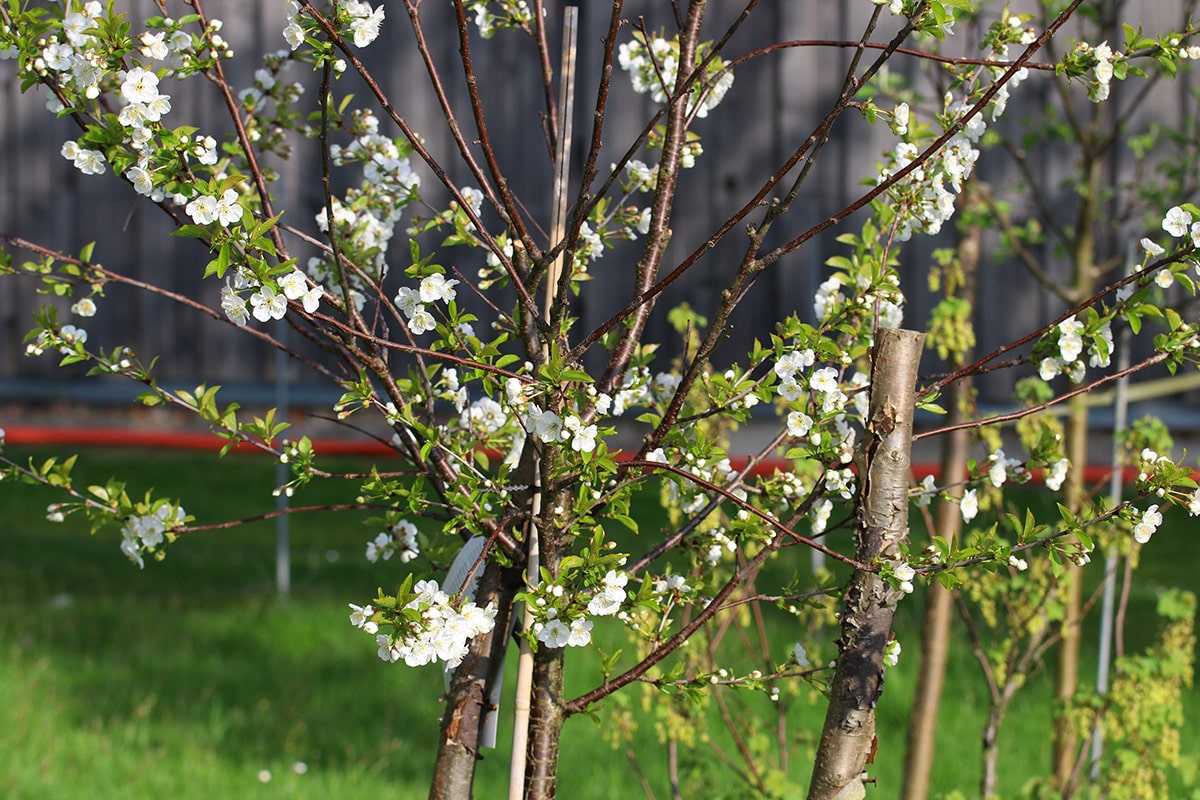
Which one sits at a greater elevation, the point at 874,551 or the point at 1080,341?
the point at 1080,341

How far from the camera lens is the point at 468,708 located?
1.41 m

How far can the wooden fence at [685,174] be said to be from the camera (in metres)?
4.99

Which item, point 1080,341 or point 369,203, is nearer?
point 1080,341

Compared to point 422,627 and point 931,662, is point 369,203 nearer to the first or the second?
point 422,627

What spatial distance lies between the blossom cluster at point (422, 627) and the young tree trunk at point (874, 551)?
0.44 metres

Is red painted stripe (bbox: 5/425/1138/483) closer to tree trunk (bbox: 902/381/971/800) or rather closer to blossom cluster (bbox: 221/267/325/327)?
tree trunk (bbox: 902/381/971/800)

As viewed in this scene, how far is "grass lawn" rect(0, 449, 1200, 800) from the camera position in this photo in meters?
2.83

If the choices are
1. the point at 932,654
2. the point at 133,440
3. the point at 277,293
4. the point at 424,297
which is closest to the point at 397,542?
the point at 424,297

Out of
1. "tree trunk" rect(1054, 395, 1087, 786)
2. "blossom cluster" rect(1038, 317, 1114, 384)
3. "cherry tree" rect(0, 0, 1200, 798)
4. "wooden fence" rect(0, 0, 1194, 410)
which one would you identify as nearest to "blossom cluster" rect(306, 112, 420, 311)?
"cherry tree" rect(0, 0, 1200, 798)

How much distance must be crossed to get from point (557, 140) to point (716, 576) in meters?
0.84

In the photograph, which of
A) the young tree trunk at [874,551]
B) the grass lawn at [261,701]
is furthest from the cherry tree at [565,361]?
the grass lawn at [261,701]

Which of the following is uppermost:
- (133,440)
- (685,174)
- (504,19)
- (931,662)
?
(685,174)

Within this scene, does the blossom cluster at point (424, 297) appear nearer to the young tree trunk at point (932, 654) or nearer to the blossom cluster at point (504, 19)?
the blossom cluster at point (504, 19)

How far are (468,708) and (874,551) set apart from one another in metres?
0.50
